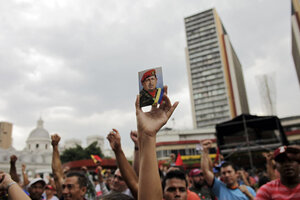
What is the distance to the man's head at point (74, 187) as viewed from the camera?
A: 262 cm

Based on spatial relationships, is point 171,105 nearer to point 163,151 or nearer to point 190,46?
point 163,151

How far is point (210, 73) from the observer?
67.3 metres

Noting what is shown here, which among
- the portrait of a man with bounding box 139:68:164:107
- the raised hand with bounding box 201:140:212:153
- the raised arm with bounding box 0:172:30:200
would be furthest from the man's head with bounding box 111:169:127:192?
the portrait of a man with bounding box 139:68:164:107

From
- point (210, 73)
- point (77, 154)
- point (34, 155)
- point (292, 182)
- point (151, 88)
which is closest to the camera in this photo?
point (151, 88)

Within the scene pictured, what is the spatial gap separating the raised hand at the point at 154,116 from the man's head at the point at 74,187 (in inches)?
66.9

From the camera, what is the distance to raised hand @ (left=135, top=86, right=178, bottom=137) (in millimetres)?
1364

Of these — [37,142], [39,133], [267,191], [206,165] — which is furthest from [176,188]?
[39,133]

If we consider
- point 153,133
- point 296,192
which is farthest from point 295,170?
point 153,133

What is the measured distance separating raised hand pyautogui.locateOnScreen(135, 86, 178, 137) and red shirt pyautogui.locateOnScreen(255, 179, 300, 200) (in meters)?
1.54

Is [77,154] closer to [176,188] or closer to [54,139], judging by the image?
[54,139]

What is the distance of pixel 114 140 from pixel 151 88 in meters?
1.04

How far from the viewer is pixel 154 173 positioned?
1249 mm

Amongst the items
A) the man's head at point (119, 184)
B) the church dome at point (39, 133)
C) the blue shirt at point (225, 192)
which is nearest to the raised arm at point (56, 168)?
the man's head at point (119, 184)

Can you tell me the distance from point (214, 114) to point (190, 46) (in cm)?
2216
